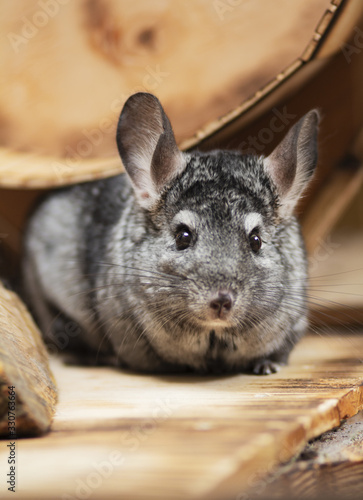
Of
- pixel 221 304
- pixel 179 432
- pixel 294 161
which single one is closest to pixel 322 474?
pixel 179 432

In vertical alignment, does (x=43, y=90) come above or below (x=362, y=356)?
above

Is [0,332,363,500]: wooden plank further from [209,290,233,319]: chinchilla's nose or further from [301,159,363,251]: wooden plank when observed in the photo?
[301,159,363,251]: wooden plank

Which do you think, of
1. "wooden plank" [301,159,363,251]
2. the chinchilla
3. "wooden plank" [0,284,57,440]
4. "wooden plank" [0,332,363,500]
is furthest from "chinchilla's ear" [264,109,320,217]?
"wooden plank" [0,284,57,440]

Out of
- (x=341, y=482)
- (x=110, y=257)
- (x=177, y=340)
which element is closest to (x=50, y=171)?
(x=110, y=257)

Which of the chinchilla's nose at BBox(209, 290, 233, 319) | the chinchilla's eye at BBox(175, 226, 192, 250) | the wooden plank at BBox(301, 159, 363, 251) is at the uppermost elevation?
the wooden plank at BBox(301, 159, 363, 251)

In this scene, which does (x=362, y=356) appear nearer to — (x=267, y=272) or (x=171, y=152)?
(x=267, y=272)

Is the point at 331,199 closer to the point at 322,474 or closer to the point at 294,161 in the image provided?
the point at 294,161

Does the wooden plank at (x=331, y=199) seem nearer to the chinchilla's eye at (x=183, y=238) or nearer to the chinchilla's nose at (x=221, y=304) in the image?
the chinchilla's eye at (x=183, y=238)
